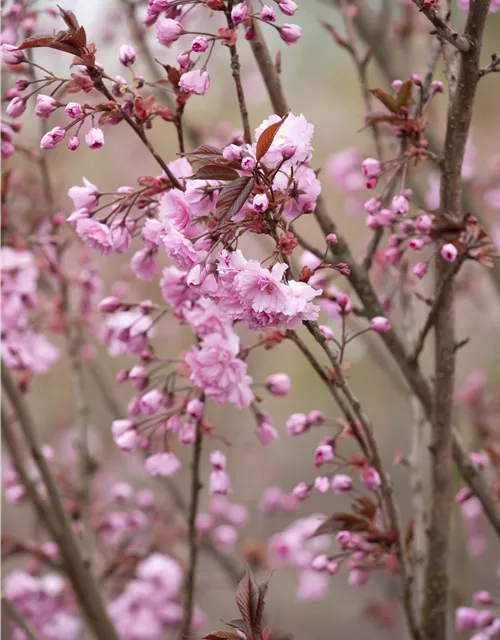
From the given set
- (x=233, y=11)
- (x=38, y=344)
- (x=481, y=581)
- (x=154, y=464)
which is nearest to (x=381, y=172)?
(x=233, y=11)

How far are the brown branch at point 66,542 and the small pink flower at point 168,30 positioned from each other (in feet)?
3.80

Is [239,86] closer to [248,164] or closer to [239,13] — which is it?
[239,13]

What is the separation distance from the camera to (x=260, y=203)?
1.01 m

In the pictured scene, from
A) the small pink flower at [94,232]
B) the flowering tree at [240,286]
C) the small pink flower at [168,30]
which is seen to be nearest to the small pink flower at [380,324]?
the flowering tree at [240,286]

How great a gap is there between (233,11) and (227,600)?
464 cm

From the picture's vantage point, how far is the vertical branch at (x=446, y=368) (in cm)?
133

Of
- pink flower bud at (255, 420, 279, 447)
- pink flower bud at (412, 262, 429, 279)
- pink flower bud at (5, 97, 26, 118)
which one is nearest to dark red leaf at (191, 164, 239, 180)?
pink flower bud at (5, 97, 26, 118)

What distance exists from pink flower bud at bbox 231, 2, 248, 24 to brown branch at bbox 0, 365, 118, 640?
129 centimetres

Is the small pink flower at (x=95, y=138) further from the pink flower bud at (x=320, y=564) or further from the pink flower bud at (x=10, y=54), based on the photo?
the pink flower bud at (x=320, y=564)

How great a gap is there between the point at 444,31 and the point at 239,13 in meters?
0.35

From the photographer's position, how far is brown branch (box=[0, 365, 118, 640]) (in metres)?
2.04

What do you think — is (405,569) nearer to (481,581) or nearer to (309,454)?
(481,581)

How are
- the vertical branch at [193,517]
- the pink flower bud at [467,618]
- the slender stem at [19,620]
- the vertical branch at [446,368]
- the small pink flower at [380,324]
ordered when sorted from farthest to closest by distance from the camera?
the slender stem at [19,620]
the pink flower bud at [467,618]
the vertical branch at [193,517]
the small pink flower at [380,324]
the vertical branch at [446,368]

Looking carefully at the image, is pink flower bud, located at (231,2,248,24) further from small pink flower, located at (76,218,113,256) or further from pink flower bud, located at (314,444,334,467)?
pink flower bud, located at (314,444,334,467)
